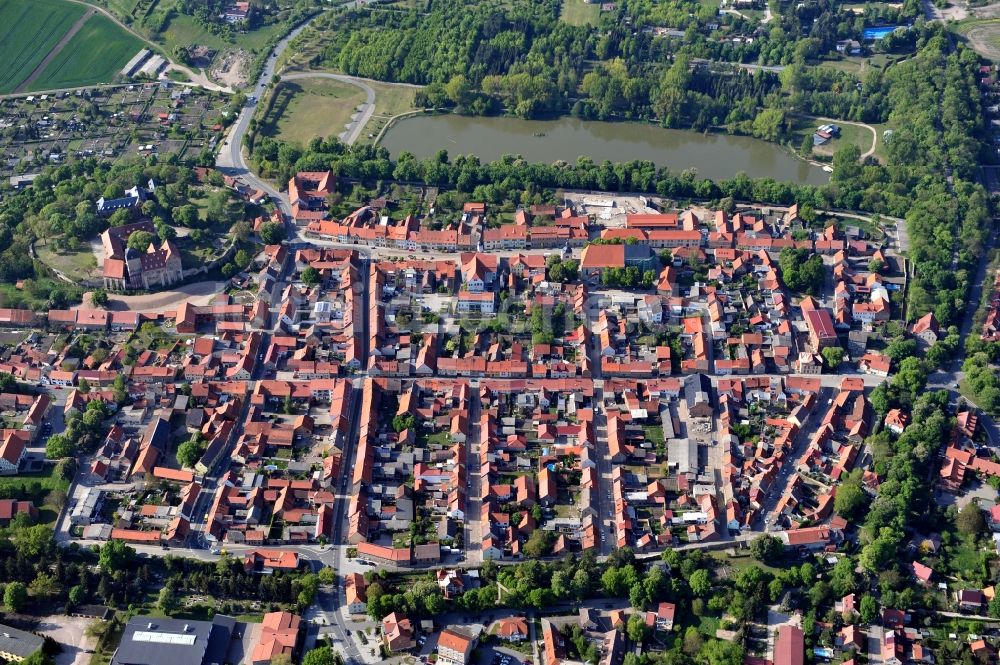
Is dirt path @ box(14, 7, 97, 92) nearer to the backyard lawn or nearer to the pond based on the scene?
the backyard lawn

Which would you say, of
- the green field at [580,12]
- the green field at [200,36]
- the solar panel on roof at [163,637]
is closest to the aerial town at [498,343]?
the solar panel on roof at [163,637]

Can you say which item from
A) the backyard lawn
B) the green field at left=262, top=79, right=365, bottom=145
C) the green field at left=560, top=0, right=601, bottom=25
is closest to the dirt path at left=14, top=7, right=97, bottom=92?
the green field at left=262, top=79, right=365, bottom=145

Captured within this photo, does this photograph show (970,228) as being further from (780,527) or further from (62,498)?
(62,498)

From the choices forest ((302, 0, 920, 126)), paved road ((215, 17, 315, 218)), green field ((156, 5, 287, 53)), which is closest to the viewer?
paved road ((215, 17, 315, 218))

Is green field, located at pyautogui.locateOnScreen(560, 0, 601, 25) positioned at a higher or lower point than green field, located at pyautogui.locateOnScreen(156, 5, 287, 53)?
higher

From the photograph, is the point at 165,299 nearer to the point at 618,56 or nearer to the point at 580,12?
the point at 618,56

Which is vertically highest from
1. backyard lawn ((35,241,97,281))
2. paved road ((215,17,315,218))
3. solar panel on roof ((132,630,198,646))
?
paved road ((215,17,315,218))

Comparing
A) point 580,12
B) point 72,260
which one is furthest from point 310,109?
point 580,12

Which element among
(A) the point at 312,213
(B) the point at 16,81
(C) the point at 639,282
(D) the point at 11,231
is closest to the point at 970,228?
(C) the point at 639,282
